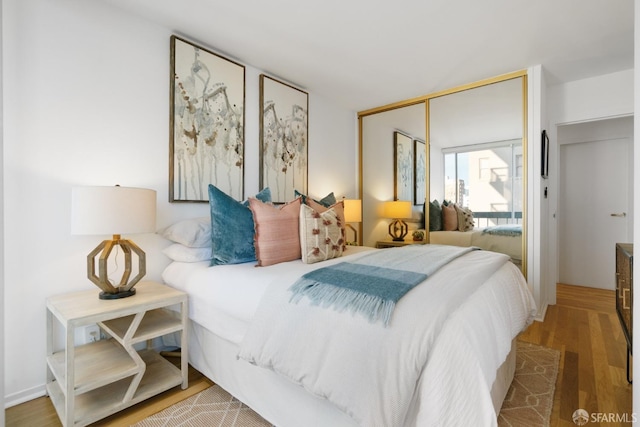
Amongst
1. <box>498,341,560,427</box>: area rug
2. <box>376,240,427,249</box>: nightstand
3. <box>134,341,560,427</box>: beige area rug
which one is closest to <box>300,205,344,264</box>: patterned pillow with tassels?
<box>134,341,560,427</box>: beige area rug

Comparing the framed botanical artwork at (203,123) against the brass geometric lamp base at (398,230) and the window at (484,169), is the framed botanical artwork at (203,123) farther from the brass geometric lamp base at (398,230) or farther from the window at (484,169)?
the window at (484,169)

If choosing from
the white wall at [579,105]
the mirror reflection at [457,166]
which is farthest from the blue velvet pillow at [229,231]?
the white wall at [579,105]

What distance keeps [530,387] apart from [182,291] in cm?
219

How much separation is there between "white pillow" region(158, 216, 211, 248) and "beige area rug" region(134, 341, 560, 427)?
895mm

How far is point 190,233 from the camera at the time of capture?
6.79ft

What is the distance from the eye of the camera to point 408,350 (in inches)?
39.8

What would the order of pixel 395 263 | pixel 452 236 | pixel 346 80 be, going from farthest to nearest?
pixel 452 236
pixel 346 80
pixel 395 263

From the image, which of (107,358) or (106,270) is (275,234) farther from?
(107,358)

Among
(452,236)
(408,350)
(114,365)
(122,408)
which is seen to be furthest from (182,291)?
(452,236)

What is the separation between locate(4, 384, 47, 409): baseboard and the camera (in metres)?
→ 1.62

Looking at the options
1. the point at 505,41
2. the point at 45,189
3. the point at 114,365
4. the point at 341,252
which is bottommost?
the point at 114,365

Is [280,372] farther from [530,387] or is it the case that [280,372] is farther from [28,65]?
[28,65]

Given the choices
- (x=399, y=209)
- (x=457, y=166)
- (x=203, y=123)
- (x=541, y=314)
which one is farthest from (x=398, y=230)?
(x=203, y=123)

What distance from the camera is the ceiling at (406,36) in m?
2.05
